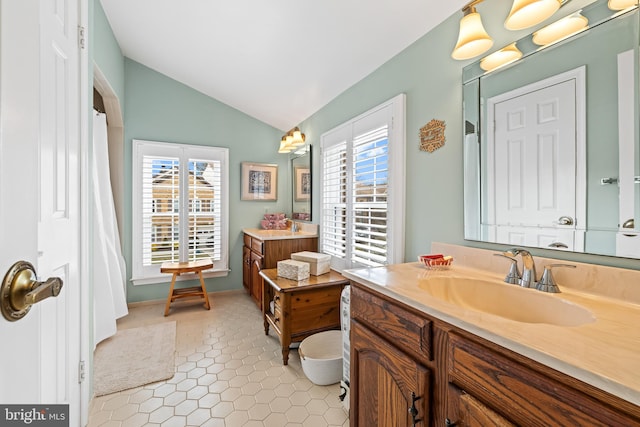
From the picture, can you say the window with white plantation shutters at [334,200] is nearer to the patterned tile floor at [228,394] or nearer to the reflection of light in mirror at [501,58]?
the patterned tile floor at [228,394]

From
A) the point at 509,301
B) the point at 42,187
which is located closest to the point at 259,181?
the point at 42,187

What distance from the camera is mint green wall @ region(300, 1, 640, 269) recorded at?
148 centimetres

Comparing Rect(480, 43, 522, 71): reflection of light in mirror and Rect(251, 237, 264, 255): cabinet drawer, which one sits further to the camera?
Rect(251, 237, 264, 255): cabinet drawer

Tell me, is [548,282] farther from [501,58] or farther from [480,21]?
[480,21]

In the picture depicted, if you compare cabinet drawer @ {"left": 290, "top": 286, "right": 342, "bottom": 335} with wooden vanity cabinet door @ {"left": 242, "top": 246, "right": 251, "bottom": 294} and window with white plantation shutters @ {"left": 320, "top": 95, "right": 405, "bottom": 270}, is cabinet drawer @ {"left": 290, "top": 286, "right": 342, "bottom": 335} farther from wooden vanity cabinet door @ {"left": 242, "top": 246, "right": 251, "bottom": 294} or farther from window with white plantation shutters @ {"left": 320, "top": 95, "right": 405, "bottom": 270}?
wooden vanity cabinet door @ {"left": 242, "top": 246, "right": 251, "bottom": 294}

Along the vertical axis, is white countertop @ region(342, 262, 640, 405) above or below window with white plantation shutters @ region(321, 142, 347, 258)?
below

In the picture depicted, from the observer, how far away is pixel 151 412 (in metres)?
1.60

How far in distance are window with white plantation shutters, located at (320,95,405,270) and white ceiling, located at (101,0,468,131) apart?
16.8 inches

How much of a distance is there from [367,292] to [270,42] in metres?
2.12

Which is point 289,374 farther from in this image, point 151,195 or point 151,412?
point 151,195

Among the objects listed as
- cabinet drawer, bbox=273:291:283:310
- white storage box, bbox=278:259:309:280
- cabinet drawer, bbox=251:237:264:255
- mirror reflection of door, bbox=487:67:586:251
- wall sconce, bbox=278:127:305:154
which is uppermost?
wall sconce, bbox=278:127:305:154

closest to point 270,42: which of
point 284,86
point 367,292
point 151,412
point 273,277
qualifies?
point 284,86

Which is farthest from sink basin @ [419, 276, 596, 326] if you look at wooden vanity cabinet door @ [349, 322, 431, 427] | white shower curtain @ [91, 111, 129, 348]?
white shower curtain @ [91, 111, 129, 348]

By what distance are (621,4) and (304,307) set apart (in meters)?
2.20
